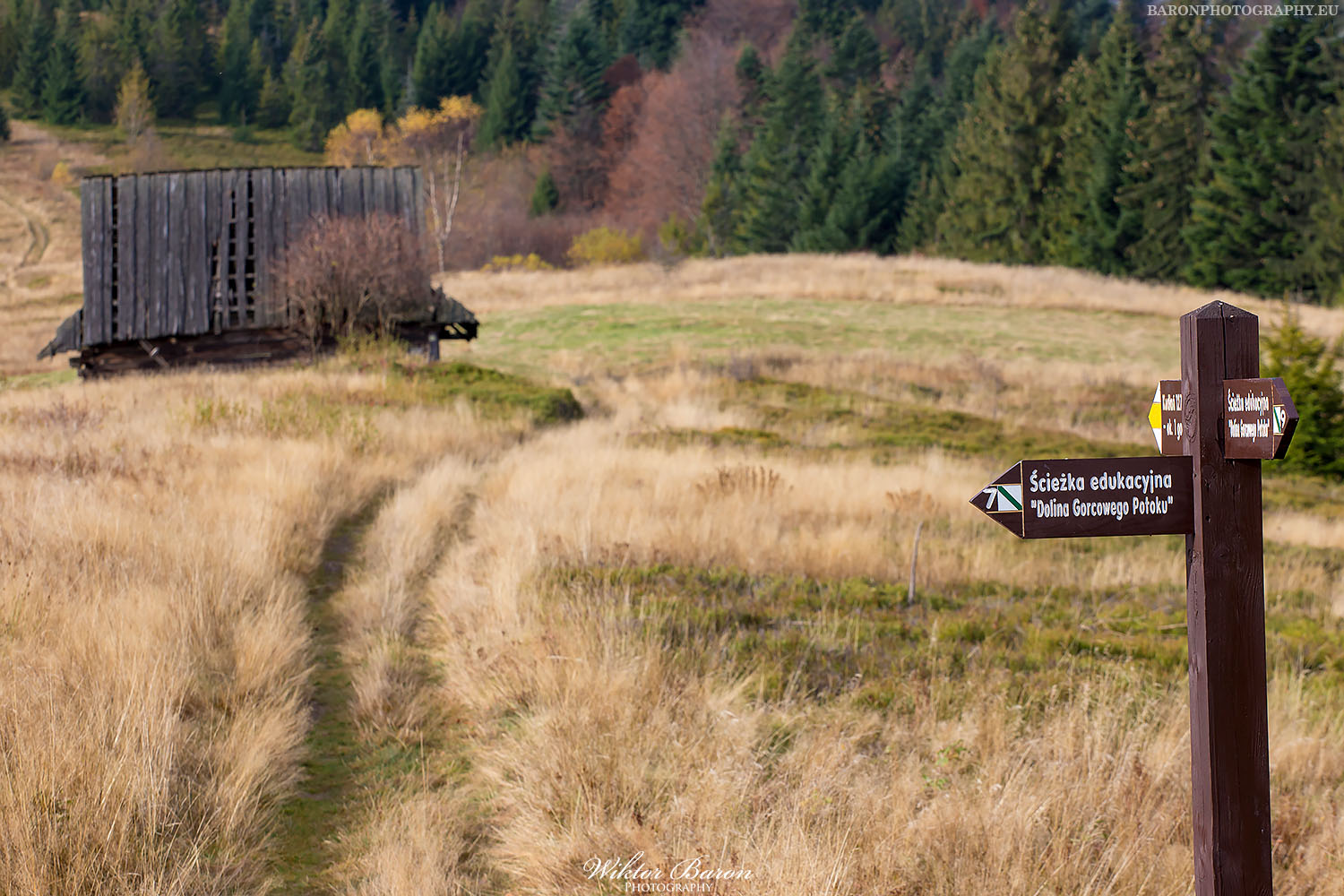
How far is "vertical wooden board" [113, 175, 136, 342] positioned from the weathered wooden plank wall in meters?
0.02

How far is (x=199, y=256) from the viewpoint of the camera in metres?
19.6

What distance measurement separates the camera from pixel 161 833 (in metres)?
3.33

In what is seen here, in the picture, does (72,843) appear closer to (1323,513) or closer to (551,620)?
(551,620)

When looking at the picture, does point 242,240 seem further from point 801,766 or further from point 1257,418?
point 1257,418

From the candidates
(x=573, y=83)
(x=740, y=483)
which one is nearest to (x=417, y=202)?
(x=740, y=483)

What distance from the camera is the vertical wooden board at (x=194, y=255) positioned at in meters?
19.5

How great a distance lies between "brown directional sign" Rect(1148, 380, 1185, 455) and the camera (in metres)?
2.61

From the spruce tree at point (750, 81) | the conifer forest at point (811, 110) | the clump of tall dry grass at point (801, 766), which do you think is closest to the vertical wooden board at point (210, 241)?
the clump of tall dry grass at point (801, 766)

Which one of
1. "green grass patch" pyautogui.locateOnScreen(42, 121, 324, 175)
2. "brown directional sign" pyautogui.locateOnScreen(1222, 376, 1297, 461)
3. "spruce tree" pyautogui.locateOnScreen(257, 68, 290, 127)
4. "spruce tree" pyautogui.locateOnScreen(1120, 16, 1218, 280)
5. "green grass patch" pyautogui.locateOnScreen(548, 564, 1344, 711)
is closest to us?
"brown directional sign" pyautogui.locateOnScreen(1222, 376, 1297, 461)

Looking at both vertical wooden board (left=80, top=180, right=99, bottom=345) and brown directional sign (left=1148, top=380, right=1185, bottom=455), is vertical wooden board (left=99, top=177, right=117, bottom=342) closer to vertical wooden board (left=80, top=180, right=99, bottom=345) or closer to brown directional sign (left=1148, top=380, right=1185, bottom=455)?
vertical wooden board (left=80, top=180, right=99, bottom=345)

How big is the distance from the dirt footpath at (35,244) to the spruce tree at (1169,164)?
49.7 meters

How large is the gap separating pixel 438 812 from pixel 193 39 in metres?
108

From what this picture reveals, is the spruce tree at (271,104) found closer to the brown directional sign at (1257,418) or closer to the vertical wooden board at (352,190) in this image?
the vertical wooden board at (352,190)

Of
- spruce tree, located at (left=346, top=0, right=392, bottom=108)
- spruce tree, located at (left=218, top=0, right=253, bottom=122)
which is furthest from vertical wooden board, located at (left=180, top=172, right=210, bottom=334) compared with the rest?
spruce tree, located at (left=218, top=0, right=253, bottom=122)
